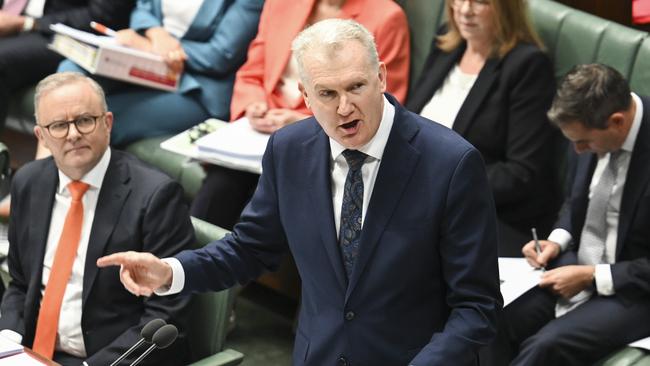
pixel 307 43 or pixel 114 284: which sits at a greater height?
pixel 307 43

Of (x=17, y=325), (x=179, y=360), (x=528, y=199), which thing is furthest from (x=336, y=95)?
(x=528, y=199)

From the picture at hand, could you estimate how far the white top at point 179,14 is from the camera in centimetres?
477

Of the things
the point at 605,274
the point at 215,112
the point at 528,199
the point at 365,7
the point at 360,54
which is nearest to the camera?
the point at 360,54

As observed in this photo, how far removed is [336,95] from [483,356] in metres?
1.39

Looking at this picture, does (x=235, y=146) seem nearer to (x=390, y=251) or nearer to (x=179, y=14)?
(x=179, y=14)

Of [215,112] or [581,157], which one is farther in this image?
[215,112]

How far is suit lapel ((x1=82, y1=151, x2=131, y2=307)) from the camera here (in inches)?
122

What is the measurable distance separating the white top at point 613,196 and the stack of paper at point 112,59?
1.99 metres

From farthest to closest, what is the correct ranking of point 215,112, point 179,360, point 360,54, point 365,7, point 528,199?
point 215,112 → point 365,7 → point 528,199 → point 179,360 → point 360,54

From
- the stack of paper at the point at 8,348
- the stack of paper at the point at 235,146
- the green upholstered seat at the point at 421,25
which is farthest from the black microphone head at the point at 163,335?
the green upholstered seat at the point at 421,25

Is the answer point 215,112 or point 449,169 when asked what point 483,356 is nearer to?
point 449,169

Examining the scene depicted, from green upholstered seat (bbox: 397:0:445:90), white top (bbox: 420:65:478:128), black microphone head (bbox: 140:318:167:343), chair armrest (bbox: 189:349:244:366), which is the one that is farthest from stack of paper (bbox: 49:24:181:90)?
black microphone head (bbox: 140:318:167:343)

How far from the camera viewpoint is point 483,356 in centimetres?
340

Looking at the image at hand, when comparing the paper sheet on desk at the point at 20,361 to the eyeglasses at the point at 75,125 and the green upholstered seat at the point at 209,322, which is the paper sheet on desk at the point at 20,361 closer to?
the green upholstered seat at the point at 209,322
